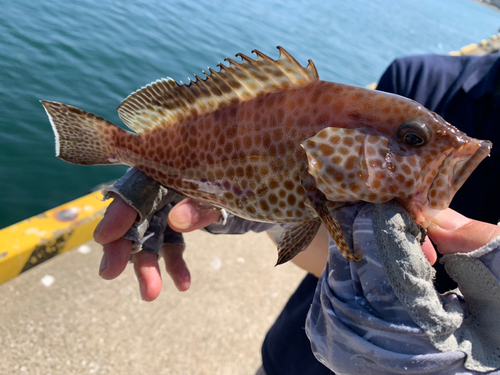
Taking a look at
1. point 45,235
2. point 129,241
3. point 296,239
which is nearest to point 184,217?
point 129,241

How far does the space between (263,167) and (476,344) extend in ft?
3.50

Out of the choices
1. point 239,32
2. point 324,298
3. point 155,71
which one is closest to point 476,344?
point 324,298

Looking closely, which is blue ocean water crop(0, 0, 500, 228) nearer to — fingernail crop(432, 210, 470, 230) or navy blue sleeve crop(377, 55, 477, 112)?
navy blue sleeve crop(377, 55, 477, 112)

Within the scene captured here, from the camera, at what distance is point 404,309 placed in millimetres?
1326

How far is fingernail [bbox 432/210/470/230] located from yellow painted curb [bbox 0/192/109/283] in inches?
85.2

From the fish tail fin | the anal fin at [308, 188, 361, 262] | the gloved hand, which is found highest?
the anal fin at [308, 188, 361, 262]

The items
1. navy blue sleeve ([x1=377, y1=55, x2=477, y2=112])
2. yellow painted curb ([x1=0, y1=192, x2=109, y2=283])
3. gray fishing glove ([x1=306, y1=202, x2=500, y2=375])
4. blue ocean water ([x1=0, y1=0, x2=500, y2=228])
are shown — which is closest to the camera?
gray fishing glove ([x1=306, y1=202, x2=500, y2=375])

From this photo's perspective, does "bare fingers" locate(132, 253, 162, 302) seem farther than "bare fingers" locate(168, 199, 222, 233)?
Yes

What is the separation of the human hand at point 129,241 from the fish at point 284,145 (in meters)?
0.16

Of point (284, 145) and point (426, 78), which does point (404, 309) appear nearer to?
point (284, 145)

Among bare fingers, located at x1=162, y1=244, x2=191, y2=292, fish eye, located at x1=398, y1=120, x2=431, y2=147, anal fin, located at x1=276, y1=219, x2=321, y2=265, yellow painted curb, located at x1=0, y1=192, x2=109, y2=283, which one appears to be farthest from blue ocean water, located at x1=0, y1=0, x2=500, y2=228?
fish eye, located at x1=398, y1=120, x2=431, y2=147

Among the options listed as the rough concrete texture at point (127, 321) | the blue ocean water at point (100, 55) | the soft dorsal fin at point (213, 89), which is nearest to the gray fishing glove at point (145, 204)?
the soft dorsal fin at point (213, 89)

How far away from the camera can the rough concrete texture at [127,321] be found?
2617 mm

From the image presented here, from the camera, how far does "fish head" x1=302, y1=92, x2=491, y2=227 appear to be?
1.35m
